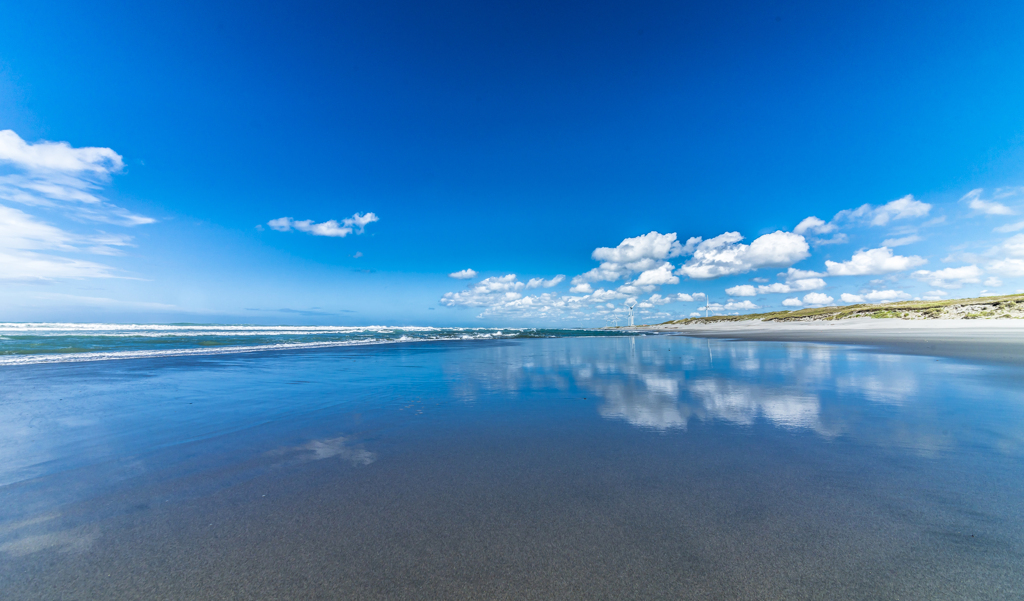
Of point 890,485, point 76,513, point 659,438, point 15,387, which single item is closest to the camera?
point 76,513

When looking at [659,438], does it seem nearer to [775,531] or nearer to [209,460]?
[775,531]

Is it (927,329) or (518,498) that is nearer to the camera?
(518,498)

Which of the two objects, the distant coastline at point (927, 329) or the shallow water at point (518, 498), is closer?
the shallow water at point (518, 498)

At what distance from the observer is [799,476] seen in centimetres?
360

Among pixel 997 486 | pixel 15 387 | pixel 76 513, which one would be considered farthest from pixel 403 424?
pixel 15 387

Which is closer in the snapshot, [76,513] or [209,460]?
[76,513]

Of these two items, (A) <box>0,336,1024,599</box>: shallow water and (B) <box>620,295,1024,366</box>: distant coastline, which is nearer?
(A) <box>0,336,1024,599</box>: shallow water

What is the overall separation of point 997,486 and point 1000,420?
3.15 meters

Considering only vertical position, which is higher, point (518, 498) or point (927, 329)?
point (927, 329)

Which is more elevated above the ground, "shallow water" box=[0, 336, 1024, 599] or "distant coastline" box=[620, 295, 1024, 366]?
"distant coastline" box=[620, 295, 1024, 366]

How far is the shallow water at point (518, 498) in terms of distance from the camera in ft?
7.34

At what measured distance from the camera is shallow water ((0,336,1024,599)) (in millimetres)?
2238

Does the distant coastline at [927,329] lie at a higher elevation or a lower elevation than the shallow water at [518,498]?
higher

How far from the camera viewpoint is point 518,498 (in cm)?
325
